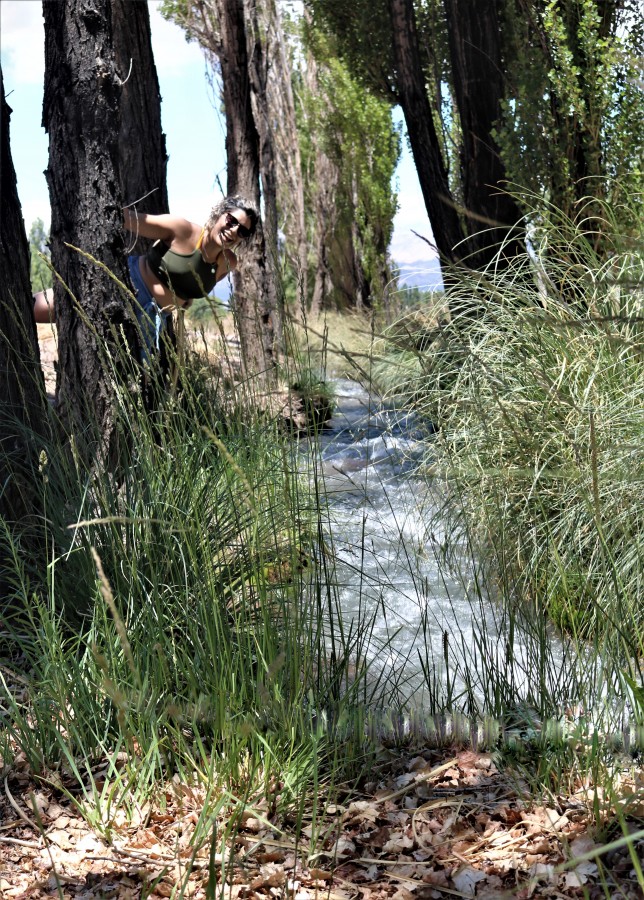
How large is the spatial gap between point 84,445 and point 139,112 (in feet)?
11.7

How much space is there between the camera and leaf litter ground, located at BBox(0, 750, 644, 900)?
171 cm

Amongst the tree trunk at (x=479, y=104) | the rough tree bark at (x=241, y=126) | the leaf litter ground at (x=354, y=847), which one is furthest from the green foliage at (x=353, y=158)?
the leaf litter ground at (x=354, y=847)

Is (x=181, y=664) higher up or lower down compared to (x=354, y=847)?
higher up

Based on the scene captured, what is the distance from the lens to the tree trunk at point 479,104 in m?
6.11

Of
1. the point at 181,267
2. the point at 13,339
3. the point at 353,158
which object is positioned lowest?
the point at 13,339

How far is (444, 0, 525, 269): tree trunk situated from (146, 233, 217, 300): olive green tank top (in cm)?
248

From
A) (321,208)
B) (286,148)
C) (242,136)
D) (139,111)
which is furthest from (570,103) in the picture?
(321,208)

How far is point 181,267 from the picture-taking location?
4266 millimetres

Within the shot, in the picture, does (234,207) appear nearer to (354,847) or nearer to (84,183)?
(84,183)

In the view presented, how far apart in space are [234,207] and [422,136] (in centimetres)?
295

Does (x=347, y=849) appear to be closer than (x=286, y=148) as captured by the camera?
Yes

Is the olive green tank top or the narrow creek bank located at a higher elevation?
the olive green tank top

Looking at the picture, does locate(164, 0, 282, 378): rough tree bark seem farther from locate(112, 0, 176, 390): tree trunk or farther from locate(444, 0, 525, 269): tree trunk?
locate(444, 0, 525, 269): tree trunk

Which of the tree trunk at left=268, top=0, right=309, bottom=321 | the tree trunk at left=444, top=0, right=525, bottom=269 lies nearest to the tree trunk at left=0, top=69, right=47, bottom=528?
the tree trunk at left=444, top=0, right=525, bottom=269
